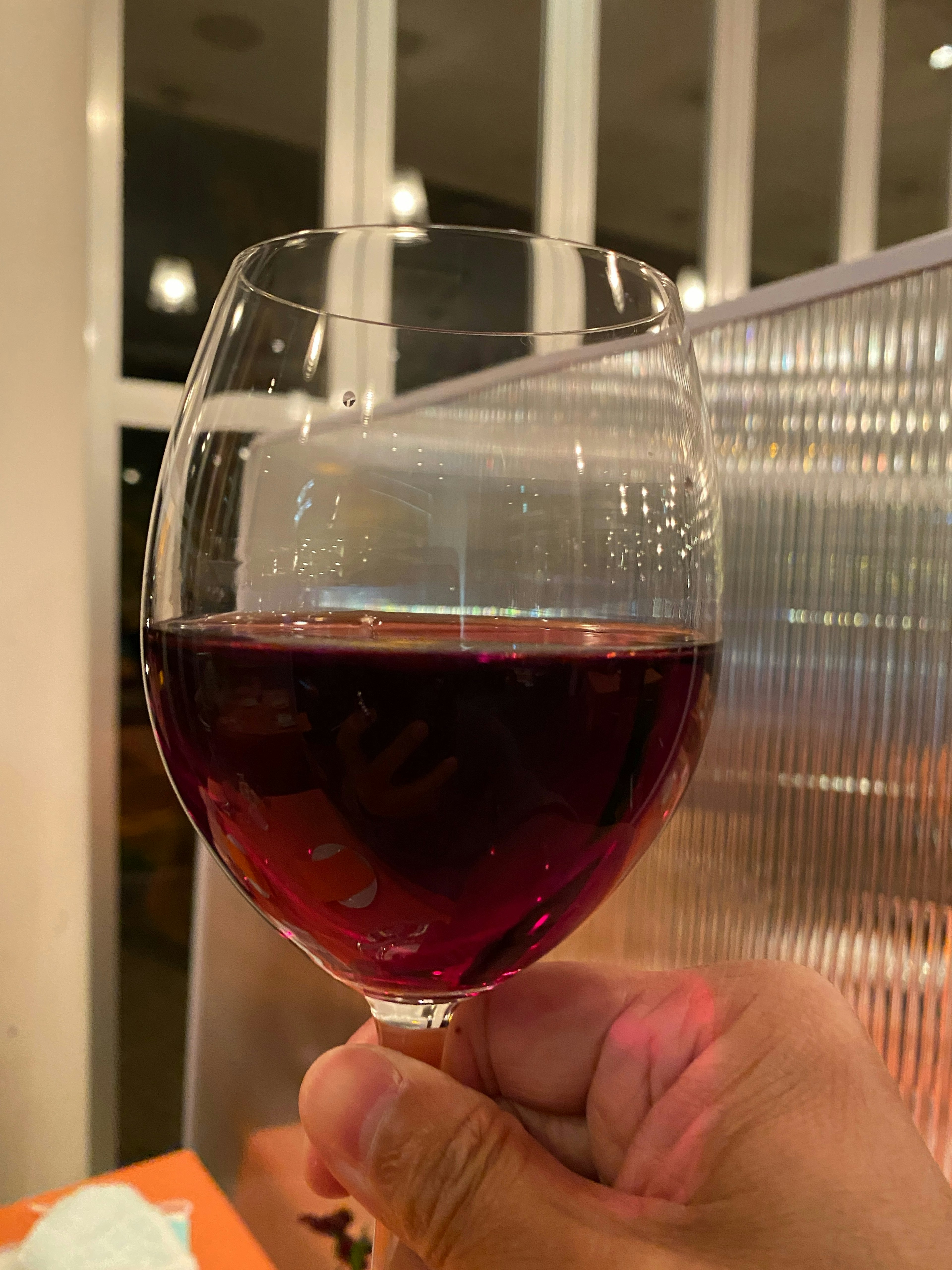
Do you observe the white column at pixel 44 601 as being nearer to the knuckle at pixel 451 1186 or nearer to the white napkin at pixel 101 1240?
the white napkin at pixel 101 1240

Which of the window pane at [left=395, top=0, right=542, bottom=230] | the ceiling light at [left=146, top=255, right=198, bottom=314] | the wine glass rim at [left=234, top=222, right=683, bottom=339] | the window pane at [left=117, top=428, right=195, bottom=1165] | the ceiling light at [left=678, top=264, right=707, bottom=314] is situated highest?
the window pane at [left=395, top=0, right=542, bottom=230]

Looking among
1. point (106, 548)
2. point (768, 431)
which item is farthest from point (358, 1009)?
point (106, 548)

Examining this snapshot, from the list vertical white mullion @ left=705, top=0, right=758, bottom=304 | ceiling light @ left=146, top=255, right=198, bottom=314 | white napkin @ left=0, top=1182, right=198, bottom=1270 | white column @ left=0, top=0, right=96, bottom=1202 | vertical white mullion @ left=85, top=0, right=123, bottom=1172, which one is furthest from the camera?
vertical white mullion @ left=705, top=0, right=758, bottom=304

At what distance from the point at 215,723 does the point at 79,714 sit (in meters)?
1.47

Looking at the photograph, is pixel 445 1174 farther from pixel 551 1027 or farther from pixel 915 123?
pixel 915 123

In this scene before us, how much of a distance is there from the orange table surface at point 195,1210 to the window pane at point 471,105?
1.96m

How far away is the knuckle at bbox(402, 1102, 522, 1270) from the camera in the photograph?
366 millimetres

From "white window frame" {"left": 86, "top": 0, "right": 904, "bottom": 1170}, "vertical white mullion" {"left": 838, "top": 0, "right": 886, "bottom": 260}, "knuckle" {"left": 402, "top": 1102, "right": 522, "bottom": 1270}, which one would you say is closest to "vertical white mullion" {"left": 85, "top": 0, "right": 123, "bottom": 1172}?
"white window frame" {"left": 86, "top": 0, "right": 904, "bottom": 1170}

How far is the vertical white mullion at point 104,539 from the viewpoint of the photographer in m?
1.69

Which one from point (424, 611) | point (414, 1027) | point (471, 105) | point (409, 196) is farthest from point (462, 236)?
point (471, 105)

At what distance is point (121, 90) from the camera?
173 cm

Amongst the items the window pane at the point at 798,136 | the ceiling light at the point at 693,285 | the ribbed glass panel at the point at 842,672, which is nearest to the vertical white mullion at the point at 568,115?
the ceiling light at the point at 693,285

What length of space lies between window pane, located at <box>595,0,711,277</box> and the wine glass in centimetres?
231

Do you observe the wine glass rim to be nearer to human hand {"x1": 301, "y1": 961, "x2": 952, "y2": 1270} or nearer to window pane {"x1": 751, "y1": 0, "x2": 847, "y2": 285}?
human hand {"x1": 301, "y1": 961, "x2": 952, "y2": 1270}
